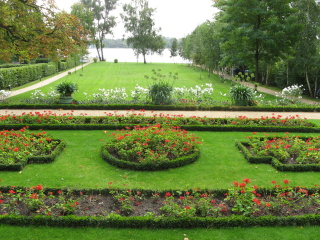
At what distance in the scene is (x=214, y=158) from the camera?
8312mm

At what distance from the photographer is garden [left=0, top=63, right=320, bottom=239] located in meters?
5.13

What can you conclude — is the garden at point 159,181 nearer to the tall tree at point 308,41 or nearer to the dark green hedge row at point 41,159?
the dark green hedge row at point 41,159

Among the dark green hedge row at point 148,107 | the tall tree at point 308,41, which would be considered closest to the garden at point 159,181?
the dark green hedge row at point 148,107

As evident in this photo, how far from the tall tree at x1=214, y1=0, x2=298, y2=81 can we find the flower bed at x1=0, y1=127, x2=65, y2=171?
47.7ft

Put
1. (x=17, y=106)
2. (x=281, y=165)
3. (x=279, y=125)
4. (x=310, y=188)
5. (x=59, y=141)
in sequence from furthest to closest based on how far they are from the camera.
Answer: (x=17, y=106) < (x=279, y=125) < (x=59, y=141) < (x=281, y=165) < (x=310, y=188)

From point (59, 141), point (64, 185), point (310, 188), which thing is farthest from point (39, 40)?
point (310, 188)

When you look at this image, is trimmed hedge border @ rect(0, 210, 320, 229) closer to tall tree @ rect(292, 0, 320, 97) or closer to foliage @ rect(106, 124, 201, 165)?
foliage @ rect(106, 124, 201, 165)

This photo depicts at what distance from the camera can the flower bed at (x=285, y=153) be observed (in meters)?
7.61

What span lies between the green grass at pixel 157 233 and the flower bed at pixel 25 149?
9.13 feet

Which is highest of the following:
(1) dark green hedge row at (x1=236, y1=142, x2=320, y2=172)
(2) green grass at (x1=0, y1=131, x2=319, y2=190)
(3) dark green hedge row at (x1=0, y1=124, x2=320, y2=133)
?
(3) dark green hedge row at (x1=0, y1=124, x2=320, y2=133)

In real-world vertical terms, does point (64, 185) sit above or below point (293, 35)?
below

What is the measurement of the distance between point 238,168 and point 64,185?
4252 mm

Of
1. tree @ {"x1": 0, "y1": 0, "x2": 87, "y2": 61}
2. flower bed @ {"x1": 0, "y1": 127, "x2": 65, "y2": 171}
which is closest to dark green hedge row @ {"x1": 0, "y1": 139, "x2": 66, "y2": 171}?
flower bed @ {"x1": 0, "y1": 127, "x2": 65, "y2": 171}

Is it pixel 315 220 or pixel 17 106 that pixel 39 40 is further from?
pixel 315 220
